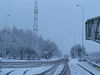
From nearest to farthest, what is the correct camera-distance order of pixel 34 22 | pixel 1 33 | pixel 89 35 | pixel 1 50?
pixel 89 35 → pixel 34 22 → pixel 1 50 → pixel 1 33

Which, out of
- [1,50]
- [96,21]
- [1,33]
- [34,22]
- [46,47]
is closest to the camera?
[96,21]

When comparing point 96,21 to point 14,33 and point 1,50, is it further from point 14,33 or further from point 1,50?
point 14,33

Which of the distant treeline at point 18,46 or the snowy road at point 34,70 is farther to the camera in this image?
the distant treeline at point 18,46

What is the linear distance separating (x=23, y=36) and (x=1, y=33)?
17.6 meters

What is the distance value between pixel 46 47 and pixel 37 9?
58.5m

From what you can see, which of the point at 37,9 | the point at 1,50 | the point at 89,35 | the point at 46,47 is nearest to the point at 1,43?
the point at 1,50

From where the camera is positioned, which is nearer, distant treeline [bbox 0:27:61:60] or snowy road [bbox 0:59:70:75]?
snowy road [bbox 0:59:70:75]

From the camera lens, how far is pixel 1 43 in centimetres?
12106

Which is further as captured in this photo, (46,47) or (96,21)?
(46,47)

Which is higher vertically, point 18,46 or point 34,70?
point 18,46

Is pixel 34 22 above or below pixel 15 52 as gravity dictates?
above

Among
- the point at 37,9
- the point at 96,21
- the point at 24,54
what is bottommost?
the point at 24,54

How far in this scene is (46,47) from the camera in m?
162

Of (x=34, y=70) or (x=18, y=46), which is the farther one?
(x=18, y=46)
